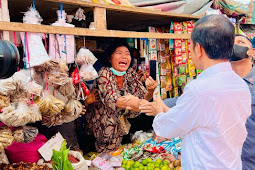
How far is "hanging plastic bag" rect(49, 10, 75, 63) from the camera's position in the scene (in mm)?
2379

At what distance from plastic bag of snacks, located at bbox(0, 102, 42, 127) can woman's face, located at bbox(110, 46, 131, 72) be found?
1.32 m

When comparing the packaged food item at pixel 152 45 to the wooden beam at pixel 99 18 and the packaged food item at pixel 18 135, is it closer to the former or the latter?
the wooden beam at pixel 99 18

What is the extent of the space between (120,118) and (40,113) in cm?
135

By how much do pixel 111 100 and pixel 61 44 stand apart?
0.95m

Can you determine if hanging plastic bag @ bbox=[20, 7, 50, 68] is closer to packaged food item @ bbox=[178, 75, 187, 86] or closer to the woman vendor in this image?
the woman vendor

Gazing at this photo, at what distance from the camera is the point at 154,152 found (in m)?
3.38

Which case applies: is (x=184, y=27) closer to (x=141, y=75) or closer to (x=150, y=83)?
(x=141, y=75)

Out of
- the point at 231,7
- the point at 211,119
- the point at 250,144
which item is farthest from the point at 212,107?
the point at 231,7

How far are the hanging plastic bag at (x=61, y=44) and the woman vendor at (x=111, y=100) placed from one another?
0.71 m

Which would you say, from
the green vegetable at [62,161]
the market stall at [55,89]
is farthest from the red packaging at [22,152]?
the green vegetable at [62,161]

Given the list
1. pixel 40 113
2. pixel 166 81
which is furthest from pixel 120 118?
pixel 40 113

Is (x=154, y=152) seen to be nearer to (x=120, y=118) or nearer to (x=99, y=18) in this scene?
(x=120, y=118)

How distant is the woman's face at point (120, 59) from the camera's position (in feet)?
10.5

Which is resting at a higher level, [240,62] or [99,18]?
[99,18]
